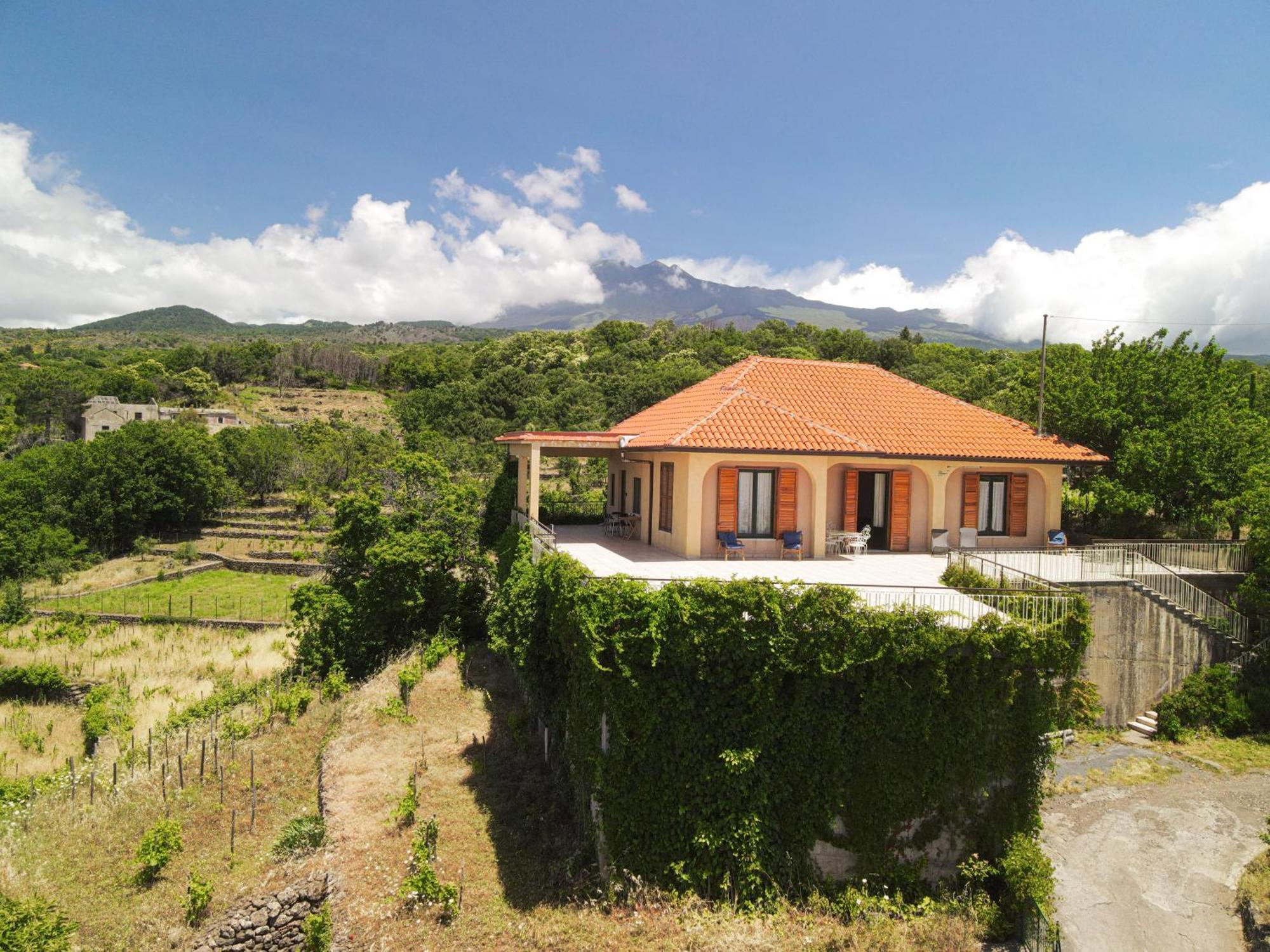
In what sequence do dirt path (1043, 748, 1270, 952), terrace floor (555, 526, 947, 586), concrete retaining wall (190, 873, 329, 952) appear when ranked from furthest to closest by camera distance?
terrace floor (555, 526, 947, 586), concrete retaining wall (190, 873, 329, 952), dirt path (1043, 748, 1270, 952)

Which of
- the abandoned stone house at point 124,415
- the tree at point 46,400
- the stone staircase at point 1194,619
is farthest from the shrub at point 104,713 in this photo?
the tree at point 46,400

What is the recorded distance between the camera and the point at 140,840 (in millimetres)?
14203

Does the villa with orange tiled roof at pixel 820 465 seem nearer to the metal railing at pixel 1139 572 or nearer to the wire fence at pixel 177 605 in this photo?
the metal railing at pixel 1139 572

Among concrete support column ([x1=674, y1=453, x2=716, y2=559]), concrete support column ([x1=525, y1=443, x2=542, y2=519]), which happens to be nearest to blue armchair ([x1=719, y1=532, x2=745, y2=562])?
concrete support column ([x1=674, y1=453, x2=716, y2=559])

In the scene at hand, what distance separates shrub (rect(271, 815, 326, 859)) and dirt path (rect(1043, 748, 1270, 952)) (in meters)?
13.3

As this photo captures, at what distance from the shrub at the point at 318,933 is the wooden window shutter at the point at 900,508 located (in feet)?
53.1

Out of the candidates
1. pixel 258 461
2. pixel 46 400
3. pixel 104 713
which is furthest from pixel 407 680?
pixel 46 400

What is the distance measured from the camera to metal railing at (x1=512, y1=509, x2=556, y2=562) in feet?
51.0

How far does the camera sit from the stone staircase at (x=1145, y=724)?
16.8 meters

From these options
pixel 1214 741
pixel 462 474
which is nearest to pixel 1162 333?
pixel 1214 741

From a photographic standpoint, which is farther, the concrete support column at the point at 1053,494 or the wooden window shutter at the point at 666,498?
the concrete support column at the point at 1053,494

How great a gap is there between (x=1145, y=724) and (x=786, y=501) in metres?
10.2

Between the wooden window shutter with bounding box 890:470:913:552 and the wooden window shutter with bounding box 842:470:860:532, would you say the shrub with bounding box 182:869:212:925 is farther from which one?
the wooden window shutter with bounding box 890:470:913:552

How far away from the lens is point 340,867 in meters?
12.7
